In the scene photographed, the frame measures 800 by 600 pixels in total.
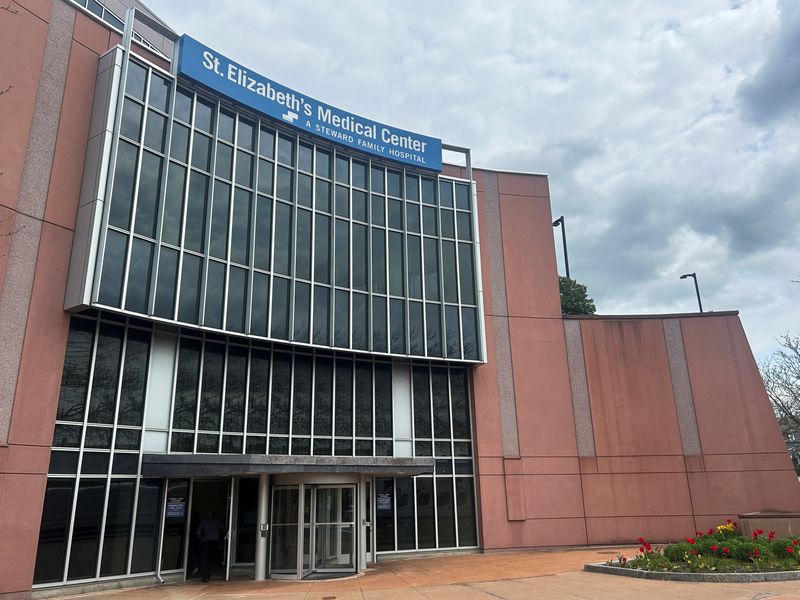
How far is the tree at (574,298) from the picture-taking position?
43000mm

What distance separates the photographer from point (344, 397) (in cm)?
2052

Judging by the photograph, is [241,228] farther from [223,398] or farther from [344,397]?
[344,397]

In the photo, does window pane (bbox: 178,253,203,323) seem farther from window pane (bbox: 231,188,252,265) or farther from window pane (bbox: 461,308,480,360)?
window pane (bbox: 461,308,480,360)

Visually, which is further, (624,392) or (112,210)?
(624,392)

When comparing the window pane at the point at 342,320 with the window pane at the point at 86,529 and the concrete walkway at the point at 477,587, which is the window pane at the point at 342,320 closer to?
the concrete walkway at the point at 477,587

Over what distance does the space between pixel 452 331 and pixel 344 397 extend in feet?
15.7

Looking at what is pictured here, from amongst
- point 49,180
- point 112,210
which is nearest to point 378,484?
point 112,210

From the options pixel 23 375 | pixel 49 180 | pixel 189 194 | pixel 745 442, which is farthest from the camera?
pixel 745 442

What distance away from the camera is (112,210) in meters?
15.7

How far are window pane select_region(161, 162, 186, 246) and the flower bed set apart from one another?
14.5 metres

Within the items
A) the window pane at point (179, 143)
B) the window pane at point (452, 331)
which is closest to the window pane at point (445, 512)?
the window pane at point (452, 331)

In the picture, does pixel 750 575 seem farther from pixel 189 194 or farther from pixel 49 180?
pixel 49 180

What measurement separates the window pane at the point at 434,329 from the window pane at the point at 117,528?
1064 cm

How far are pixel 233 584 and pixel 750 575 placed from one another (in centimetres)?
1219
